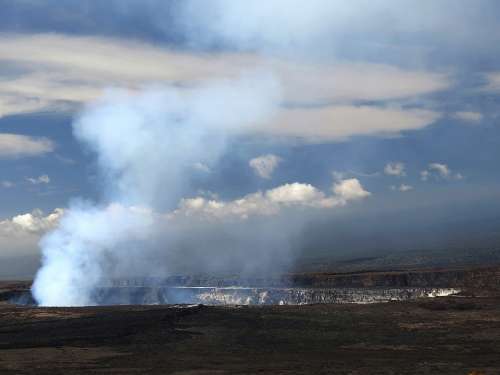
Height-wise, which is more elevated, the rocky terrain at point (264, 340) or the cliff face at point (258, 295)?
the cliff face at point (258, 295)

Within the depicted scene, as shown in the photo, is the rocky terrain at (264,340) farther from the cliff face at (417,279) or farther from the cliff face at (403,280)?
the cliff face at (417,279)

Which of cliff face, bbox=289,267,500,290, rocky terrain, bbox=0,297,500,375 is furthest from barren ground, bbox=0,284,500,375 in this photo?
cliff face, bbox=289,267,500,290

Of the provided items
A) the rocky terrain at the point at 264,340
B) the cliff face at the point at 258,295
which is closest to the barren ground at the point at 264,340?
the rocky terrain at the point at 264,340

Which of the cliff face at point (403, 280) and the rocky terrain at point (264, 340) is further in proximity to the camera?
the cliff face at point (403, 280)

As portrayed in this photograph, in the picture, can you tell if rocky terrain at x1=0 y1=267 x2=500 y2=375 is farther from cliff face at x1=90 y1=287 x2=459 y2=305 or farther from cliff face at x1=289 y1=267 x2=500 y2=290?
cliff face at x1=289 y1=267 x2=500 y2=290

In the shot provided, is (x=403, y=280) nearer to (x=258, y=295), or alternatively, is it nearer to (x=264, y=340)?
(x=258, y=295)

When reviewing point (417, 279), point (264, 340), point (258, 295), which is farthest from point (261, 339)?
point (417, 279)

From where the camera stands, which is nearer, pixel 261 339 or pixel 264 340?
pixel 264 340

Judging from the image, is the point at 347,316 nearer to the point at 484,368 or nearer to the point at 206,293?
the point at 484,368

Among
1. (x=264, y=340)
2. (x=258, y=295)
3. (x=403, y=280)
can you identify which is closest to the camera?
(x=264, y=340)

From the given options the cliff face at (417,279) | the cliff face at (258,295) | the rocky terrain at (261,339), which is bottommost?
the rocky terrain at (261,339)

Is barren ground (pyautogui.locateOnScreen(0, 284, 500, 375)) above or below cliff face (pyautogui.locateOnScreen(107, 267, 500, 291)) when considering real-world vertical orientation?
below

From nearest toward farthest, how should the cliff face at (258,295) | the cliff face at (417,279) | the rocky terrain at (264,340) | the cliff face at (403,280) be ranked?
the rocky terrain at (264,340) → the cliff face at (258,295) → the cliff face at (403,280) → the cliff face at (417,279)

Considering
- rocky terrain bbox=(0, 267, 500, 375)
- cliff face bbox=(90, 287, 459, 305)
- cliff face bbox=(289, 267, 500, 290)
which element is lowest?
rocky terrain bbox=(0, 267, 500, 375)
